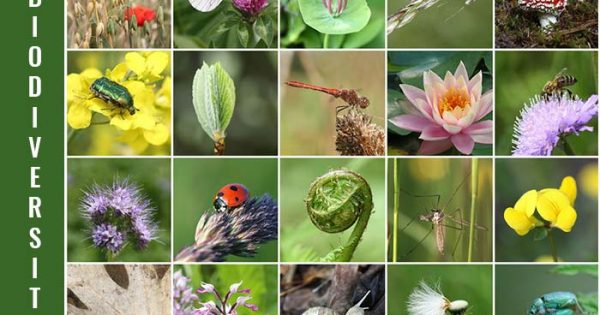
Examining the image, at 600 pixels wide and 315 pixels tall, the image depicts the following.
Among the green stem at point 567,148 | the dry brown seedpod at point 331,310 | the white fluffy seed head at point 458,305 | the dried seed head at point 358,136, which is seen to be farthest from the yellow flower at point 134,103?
the green stem at point 567,148

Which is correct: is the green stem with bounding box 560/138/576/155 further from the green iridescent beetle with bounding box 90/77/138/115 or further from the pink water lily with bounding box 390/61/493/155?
the green iridescent beetle with bounding box 90/77/138/115

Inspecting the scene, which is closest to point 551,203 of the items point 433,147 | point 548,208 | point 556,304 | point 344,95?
point 548,208

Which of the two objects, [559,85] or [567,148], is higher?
[559,85]

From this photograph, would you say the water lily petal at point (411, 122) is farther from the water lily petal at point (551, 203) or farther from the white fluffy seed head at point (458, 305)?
the white fluffy seed head at point (458, 305)

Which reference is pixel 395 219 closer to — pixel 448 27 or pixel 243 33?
pixel 448 27

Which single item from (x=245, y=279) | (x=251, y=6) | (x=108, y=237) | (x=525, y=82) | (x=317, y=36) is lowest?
Answer: (x=245, y=279)
